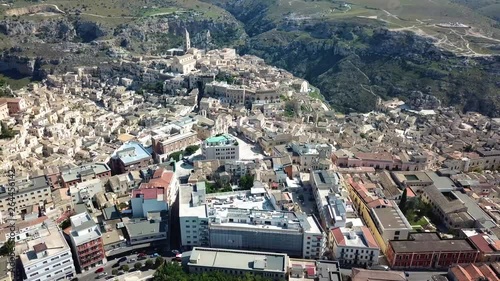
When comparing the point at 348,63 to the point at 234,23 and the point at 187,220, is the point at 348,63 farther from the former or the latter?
the point at 187,220

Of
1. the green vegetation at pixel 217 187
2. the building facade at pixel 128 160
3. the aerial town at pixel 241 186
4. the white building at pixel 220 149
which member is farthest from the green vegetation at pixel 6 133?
the green vegetation at pixel 217 187

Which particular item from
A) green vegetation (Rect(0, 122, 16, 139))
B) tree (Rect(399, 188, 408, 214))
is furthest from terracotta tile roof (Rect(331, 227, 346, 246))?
green vegetation (Rect(0, 122, 16, 139))

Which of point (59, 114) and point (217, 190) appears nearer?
point (217, 190)

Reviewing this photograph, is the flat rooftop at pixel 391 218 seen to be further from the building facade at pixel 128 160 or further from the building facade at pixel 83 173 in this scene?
the building facade at pixel 83 173

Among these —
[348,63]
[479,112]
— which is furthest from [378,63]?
[479,112]

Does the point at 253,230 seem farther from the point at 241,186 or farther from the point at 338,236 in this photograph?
the point at 241,186

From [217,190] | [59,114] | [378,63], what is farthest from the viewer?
[378,63]

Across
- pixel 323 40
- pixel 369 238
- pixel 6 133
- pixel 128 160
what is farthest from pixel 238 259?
pixel 323 40
